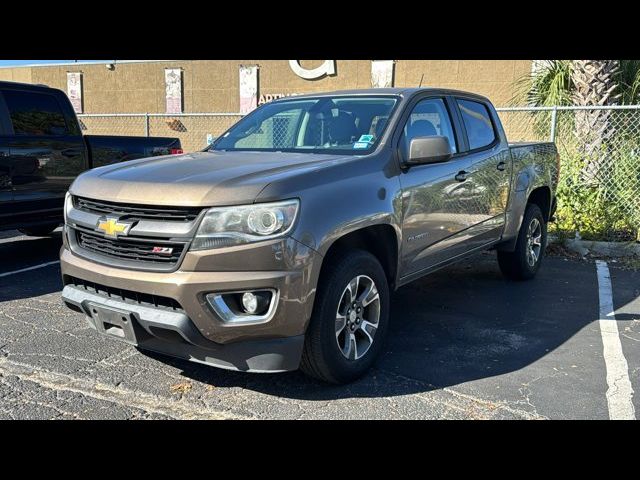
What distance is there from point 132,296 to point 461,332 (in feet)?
8.94

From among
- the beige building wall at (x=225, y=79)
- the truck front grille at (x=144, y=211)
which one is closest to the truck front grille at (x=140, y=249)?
the truck front grille at (x=144, y=211)

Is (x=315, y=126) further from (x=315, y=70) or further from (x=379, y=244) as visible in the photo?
(x=315, y=70)

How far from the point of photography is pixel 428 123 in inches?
187

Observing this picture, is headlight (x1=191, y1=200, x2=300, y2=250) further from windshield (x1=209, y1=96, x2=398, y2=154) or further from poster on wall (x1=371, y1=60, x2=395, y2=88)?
poster on wall (x1=371, y1=60, x2=395, y2=88)

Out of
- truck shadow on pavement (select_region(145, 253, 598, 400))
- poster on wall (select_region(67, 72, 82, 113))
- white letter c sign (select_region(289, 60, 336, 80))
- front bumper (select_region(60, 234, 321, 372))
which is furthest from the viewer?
poster on wall (select_region(67, 72, 82, 113))

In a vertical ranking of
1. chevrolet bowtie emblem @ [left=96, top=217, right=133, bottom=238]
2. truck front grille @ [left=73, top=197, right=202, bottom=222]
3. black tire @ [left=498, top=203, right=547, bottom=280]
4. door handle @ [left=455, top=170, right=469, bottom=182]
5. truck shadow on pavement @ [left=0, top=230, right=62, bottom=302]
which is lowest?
truck shadow on pavement @ [left=0, top=230, right=62, bottom=302]

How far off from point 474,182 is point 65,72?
21.0m

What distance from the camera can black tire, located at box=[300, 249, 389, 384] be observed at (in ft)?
11.2

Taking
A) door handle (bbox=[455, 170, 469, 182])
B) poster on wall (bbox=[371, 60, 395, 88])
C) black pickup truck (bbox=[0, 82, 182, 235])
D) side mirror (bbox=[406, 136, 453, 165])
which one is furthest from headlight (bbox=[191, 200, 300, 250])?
poster on wall (bbox=[371, 60, 395, 88])

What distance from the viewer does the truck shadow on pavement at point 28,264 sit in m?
5.93

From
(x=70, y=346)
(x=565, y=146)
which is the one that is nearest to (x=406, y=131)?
(x=70, y=346)

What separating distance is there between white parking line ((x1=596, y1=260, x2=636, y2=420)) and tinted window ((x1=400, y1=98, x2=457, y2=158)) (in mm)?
1975

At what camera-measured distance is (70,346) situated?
4.45 metres

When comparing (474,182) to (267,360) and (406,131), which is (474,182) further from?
(267,360)
